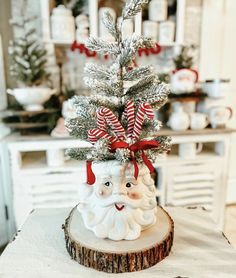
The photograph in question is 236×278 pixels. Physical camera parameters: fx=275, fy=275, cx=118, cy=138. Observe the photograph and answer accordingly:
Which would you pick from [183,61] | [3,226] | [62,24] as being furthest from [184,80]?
[3,226]

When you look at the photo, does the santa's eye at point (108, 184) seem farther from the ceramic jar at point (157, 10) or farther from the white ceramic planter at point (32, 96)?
the ceramic jar at point (157, 10)

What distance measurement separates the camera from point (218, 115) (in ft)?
5.98

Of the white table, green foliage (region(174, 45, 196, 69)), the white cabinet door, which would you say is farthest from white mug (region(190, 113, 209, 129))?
the white cabinet door

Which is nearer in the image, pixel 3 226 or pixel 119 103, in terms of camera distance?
pixel 119 103

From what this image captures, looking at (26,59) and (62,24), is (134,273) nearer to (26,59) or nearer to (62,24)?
(26,59)

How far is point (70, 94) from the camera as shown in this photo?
186 centimetres

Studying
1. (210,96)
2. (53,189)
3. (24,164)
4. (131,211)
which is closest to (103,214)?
(131,211)

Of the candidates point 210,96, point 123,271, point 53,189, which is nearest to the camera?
point 123,271

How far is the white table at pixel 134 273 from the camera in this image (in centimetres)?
75

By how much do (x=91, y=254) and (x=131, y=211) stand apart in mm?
160

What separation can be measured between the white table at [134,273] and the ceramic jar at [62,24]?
1.24 meters

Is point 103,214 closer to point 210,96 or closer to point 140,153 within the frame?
point 140,153

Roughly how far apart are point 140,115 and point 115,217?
30 cm

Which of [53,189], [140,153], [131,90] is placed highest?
[131,90]
